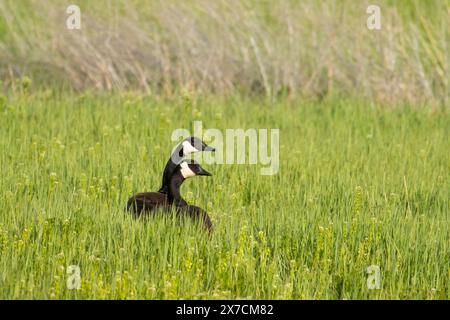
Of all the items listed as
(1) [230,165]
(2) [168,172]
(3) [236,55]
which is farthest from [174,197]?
(3) [236,55]

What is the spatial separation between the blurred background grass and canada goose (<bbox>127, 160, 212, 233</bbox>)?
5.51 m

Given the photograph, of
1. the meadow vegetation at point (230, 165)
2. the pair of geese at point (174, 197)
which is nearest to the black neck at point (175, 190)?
the pair of geese at point (174, 197)

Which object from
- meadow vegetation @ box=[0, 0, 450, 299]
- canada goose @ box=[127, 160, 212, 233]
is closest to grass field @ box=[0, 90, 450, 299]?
meadow vegetation @ box=[0, 0, 450, 299]

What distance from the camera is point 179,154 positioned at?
8.15 meters

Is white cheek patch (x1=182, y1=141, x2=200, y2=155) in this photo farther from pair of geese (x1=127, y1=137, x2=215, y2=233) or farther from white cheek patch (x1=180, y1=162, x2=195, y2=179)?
white cheek patch (x1=180, y1=162, x2=195, y2=179)

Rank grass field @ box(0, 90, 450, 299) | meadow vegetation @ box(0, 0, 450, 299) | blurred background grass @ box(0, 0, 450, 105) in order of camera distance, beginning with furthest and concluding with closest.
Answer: blurred background grass @ box(0, 0, 450, 105), meadow vegetation @ box(0, 0, 450, 299), grass field @ box(0, 90, 450, 299)

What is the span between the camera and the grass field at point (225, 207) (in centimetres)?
666

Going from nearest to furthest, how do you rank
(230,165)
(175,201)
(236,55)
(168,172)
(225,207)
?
(175,201) < (168,172) < (225,207) < (230,165) < (236,55)

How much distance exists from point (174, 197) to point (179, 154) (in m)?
0.56

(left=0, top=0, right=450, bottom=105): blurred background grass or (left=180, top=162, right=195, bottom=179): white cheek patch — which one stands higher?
(left=0, top=0, right=450, bottom=105): blurred background grass

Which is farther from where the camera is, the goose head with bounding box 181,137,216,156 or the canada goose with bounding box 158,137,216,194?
the goose head with bounding box 181,137,216,156

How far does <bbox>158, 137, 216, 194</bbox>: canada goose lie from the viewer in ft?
25.8

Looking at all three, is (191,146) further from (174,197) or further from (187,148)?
(174,197)

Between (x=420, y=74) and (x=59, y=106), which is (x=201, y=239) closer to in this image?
(x=59, y=106)
